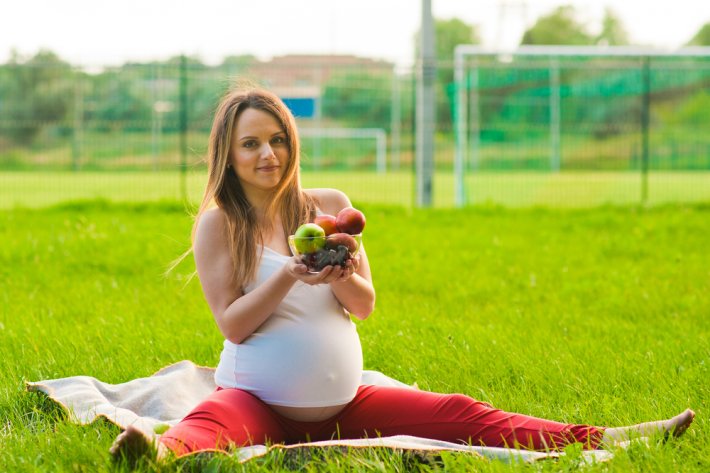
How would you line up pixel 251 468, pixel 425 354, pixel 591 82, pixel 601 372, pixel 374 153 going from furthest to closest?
1. pixel 374 153
2. pixel 591 82
3. pixel 425 354
4. pixel 601 372
5. pixel 251 468

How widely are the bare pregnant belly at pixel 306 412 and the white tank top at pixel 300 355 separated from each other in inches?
1.1

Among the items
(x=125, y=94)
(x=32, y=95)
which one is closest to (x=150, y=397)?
(x=32, y=95)

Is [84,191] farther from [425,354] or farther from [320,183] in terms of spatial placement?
[425,354]

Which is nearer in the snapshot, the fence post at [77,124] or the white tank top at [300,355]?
the white tank top at [300,355]

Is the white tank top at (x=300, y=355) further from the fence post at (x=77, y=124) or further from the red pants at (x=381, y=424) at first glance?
the fence post at (x=77, y=124)

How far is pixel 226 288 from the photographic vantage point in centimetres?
356

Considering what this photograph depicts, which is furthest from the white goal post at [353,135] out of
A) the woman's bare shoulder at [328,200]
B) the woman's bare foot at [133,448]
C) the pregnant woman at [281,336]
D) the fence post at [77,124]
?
the woman's bare foot at [133,448]

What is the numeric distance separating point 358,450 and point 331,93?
16852 mm

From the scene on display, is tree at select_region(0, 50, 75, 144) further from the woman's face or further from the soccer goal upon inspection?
the woman's face

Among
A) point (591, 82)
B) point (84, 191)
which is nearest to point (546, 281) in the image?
point (84, 191)

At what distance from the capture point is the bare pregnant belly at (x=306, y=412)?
3475 mm

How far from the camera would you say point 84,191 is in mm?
15430

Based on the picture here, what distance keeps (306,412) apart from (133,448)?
675 millimetres

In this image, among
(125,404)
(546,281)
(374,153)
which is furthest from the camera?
(374,153)
